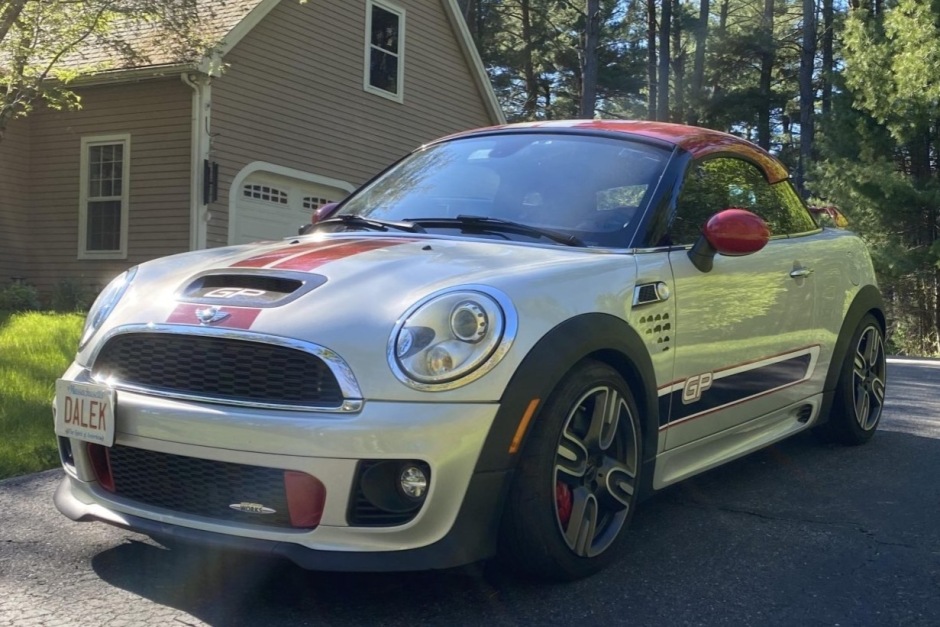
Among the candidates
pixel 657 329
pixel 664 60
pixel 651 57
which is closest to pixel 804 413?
pixel 657 329

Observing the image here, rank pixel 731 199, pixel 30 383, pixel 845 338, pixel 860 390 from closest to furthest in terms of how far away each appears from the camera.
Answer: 1. pixel 731 199
2. pixel 845 338
3. pixel 860 390
4. pixel 30 383

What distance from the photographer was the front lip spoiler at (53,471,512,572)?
2605 mm

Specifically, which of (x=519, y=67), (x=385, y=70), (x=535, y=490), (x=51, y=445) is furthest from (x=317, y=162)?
(x=519, y=67)

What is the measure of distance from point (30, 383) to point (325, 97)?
9.57 meters

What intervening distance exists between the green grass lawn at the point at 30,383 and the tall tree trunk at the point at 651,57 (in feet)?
94.9

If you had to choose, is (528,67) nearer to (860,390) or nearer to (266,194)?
(266,194)

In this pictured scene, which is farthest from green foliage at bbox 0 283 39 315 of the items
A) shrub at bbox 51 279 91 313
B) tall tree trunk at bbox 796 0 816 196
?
tall tree trunk at bbox 796 0 816 196

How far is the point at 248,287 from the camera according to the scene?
3.01m

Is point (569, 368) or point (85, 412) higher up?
point (569, 368)

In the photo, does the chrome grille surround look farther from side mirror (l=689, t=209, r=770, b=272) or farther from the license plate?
side mirror (l=689, t=209, r=770, b=272)

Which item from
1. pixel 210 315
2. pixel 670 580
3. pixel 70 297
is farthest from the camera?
pixel 70 297

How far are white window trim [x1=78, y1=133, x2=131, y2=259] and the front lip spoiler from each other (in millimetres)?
11647

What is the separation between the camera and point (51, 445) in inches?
195

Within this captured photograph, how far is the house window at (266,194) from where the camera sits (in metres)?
14.0
